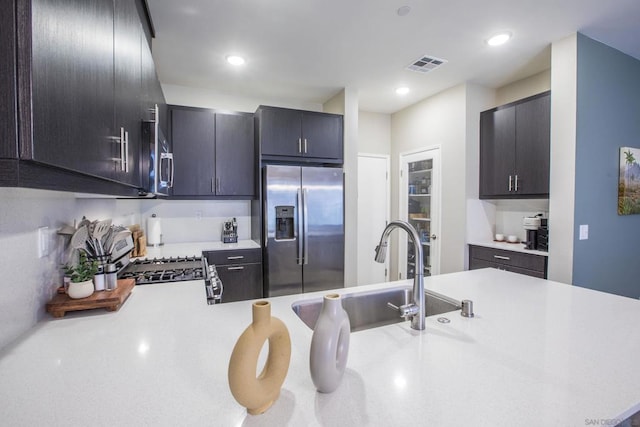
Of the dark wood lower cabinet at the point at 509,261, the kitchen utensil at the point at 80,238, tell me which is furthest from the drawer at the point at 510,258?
the kitchen utensil at the point at 80,238

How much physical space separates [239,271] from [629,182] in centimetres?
388

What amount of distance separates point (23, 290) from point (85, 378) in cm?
56

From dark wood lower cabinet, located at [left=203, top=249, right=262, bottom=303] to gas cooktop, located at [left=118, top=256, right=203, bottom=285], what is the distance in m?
0.52

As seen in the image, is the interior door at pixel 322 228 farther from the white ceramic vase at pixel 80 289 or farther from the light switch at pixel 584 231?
the light switch at pixel 584 231

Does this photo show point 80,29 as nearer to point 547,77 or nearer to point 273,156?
point 273,156

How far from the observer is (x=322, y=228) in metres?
3.30

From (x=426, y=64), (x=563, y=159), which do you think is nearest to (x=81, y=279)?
(x=426, y=64)

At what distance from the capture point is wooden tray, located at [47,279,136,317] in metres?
1.26

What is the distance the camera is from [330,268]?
11.1 ft

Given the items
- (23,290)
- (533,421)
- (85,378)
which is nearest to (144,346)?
(85,378)

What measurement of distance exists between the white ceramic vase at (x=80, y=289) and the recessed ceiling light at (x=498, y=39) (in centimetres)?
329

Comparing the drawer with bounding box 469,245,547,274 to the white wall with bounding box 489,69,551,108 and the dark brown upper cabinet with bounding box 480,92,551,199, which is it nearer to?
the dark brown upper cabinet with bounding box 480,92,551,199

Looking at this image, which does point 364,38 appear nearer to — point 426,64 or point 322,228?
point 426,64

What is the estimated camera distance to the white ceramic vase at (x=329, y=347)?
73 cm
